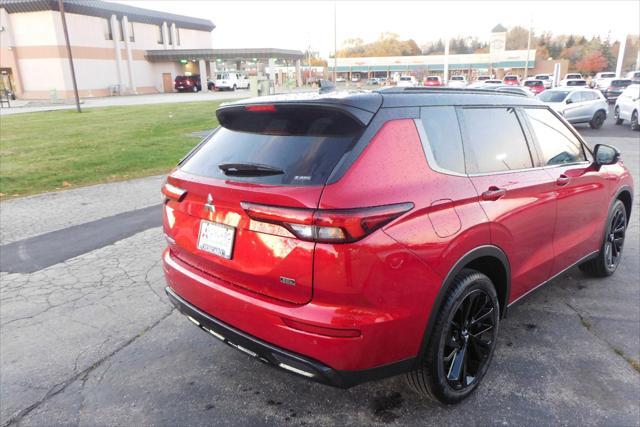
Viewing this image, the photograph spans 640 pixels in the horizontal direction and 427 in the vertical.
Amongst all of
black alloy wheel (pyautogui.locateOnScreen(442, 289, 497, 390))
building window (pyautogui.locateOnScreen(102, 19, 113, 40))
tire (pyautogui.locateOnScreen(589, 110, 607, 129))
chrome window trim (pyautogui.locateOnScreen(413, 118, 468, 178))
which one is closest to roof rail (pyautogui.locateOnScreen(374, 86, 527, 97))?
chrome window trim (pyautogui.locateOnScreen(413, 118, 468, 178))

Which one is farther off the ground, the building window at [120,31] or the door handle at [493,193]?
the building window at [120,31]

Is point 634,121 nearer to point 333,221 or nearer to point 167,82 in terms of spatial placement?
point 333,221

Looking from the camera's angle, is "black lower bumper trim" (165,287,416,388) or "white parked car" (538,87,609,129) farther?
"white parked car" (538,87,609,129)

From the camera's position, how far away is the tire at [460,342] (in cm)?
251

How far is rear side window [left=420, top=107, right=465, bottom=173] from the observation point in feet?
8.39

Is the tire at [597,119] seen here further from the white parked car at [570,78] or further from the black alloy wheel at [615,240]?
the white parked car at [570,78]

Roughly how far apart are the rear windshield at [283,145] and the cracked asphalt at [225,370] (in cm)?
139

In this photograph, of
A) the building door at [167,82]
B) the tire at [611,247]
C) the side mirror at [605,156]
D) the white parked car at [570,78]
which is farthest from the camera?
the building door at [167,82]

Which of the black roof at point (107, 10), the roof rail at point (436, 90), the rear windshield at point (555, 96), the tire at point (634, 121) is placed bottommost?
the tire at point (634, 121)

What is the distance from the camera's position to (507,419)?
264 centimetres

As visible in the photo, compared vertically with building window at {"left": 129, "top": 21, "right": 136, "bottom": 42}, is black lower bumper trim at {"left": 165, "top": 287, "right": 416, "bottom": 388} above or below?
below

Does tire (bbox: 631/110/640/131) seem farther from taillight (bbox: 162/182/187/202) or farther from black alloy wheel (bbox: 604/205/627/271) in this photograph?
taillight (bbox: 162/182/187/202)

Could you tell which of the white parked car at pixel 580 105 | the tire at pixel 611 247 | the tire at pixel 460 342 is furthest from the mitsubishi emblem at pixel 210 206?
the white parked car at pixel 580 105

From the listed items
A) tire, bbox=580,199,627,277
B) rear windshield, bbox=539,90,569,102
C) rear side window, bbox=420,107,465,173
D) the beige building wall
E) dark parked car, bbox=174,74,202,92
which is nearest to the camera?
rear side window, bbox=420,107,465,173
